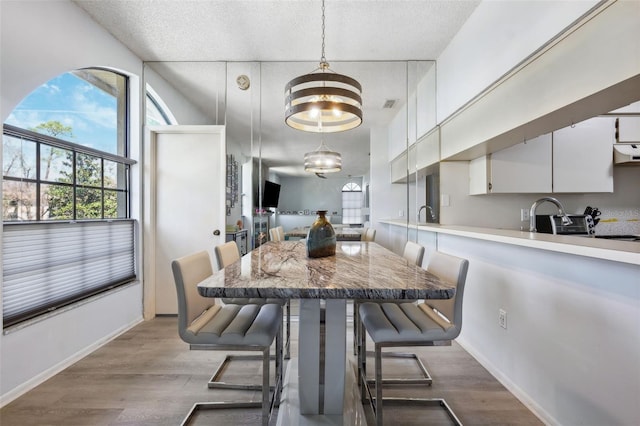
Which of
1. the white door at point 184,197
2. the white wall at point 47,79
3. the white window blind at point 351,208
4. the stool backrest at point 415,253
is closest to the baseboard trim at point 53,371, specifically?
the white wall at point 47,79

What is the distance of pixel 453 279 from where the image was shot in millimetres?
1402

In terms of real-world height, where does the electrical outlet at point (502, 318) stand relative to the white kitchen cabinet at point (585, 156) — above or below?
below

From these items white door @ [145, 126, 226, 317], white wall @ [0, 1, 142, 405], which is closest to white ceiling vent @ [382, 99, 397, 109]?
white door @ [145, 126, 226, 317]

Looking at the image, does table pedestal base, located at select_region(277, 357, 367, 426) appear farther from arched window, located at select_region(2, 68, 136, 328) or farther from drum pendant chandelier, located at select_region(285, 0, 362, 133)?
arched window, located at select_region(2, 68, 136, 328)

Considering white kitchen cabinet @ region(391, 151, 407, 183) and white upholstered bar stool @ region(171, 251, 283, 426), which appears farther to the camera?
white kitchen cabinet @ region(391, 151, 407, 183)

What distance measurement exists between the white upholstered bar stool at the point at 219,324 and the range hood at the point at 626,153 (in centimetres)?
312

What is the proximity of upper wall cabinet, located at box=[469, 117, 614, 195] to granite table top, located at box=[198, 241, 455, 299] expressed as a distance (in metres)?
1.66

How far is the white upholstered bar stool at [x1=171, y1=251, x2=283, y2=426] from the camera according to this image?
1316 mm

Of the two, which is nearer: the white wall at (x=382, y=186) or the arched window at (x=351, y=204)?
the white wall at (x=382, y=186)

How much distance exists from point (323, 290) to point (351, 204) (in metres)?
3.70

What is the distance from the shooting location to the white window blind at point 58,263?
1762 mm

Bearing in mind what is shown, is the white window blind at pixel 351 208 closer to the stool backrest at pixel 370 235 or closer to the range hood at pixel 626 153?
the stool backrest at pixel 370 235

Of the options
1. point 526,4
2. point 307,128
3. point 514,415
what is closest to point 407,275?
point 514,415

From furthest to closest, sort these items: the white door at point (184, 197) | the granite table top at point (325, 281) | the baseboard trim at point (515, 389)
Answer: the white door at point (184, 197), the baseboard trim at point (515, 389), the granite table top at point (325, 281)
